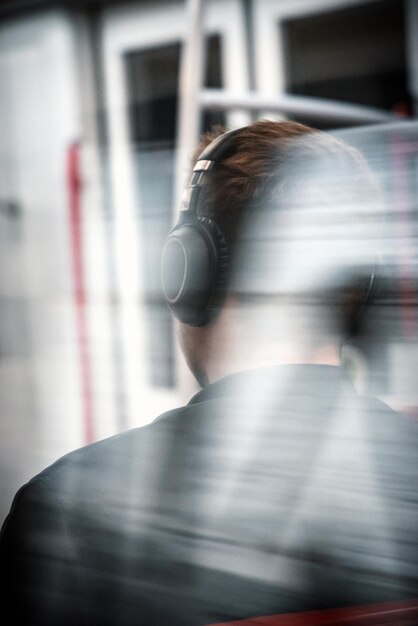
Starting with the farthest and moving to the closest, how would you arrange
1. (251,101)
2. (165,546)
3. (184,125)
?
(251,101)
(184,125)
(165,546)

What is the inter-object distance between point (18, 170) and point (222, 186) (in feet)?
5.83

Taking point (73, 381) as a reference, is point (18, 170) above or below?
above

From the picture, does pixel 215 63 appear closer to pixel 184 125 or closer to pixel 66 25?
pixel 66 25

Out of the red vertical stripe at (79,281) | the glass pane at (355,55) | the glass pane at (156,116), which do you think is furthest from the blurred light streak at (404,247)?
the glass pane at (355,55)

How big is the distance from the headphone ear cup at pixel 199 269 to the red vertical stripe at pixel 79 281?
770 mm

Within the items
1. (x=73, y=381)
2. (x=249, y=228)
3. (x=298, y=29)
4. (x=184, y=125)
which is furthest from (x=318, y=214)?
(x=298, y=29)

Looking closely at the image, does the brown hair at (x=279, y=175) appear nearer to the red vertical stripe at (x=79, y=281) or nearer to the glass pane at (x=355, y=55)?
the red vertical stripe at (x=79, y=281)

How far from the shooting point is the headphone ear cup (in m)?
0.87

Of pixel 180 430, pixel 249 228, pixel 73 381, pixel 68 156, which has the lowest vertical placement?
pixel 73 381

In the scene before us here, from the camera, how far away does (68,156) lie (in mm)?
2412

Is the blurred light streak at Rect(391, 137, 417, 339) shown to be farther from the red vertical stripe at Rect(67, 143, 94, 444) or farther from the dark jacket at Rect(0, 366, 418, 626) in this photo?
the red vertical stripe at Rect(67, 143, 94, 444)

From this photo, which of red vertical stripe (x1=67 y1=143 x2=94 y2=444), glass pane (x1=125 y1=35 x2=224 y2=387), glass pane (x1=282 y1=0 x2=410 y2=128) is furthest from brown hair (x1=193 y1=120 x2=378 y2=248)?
glass pane (x1=282 y1=0 x2=410 y2=128)

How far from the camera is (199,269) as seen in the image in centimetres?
88

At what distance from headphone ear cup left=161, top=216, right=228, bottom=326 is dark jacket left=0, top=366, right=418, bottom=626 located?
8cm
